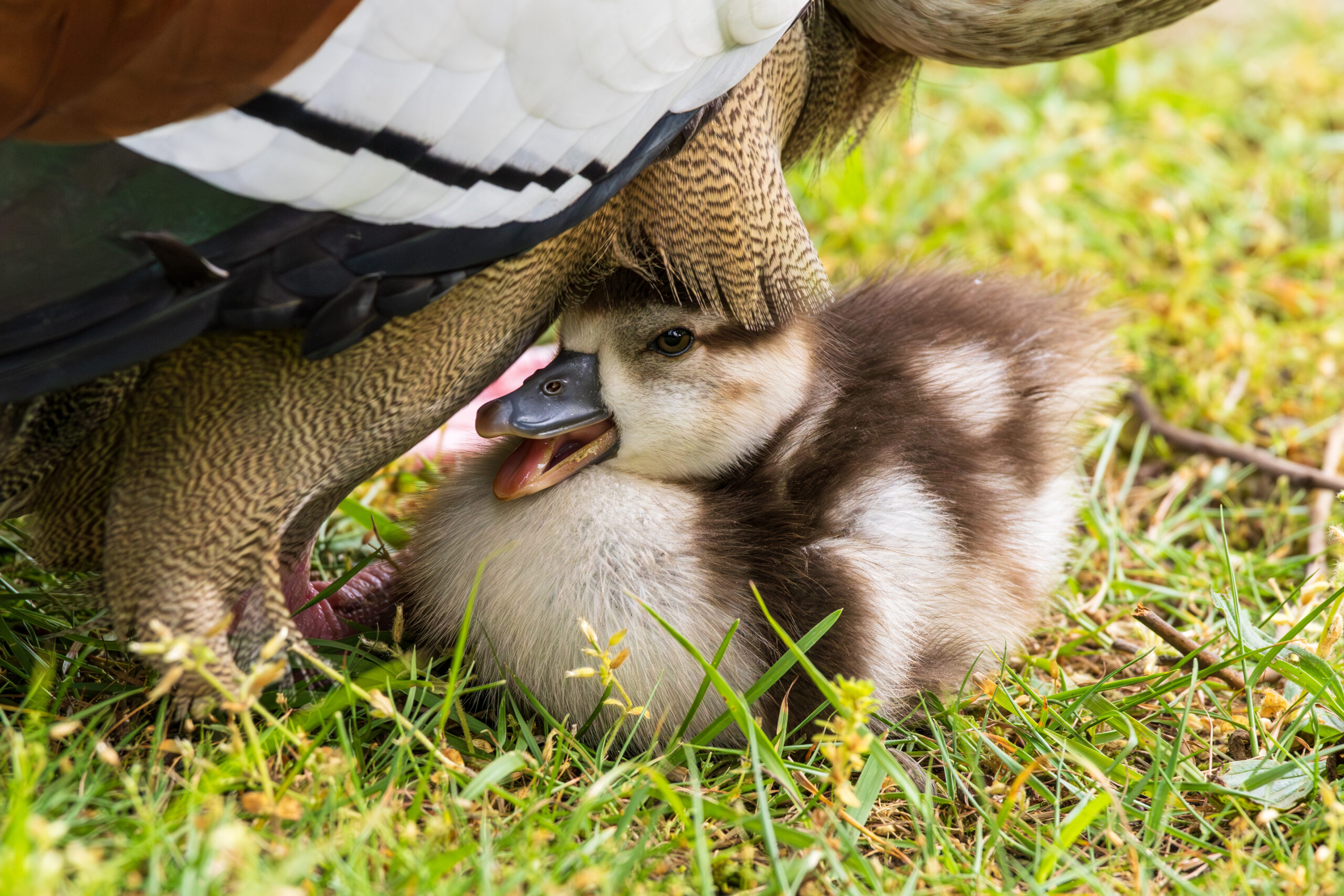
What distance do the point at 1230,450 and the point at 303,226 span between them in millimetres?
1900

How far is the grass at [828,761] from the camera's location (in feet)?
4.10

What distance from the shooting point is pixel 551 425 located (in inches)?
65.9

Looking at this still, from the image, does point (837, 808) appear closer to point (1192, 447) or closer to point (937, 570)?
point (937, 570)

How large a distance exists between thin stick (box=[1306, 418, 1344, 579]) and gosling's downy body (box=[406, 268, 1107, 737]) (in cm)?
53

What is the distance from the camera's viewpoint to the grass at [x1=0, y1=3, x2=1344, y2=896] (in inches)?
49.2

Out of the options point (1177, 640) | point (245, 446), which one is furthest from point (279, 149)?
point (1177, 640)

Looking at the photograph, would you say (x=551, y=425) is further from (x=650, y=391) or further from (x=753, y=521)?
(x=753, y=521)

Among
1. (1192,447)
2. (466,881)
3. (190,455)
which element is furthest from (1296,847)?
(190,455)

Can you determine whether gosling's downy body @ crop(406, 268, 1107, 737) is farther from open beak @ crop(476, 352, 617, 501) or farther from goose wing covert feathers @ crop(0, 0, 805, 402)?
goose wing covert feathers @ crop(0, 0, 805, 402)

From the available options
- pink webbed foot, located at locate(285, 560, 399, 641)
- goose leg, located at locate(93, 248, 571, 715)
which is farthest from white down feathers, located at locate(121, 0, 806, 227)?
pink webbed foot, located at locate(285, 560, 399, 641)

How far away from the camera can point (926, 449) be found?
72.1 inches

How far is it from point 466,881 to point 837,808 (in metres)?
0.44

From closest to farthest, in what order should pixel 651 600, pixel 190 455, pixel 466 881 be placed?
pixel 466 881, pixel 190 455, pixel 651 600

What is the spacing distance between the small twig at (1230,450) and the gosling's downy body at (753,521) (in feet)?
2.18
